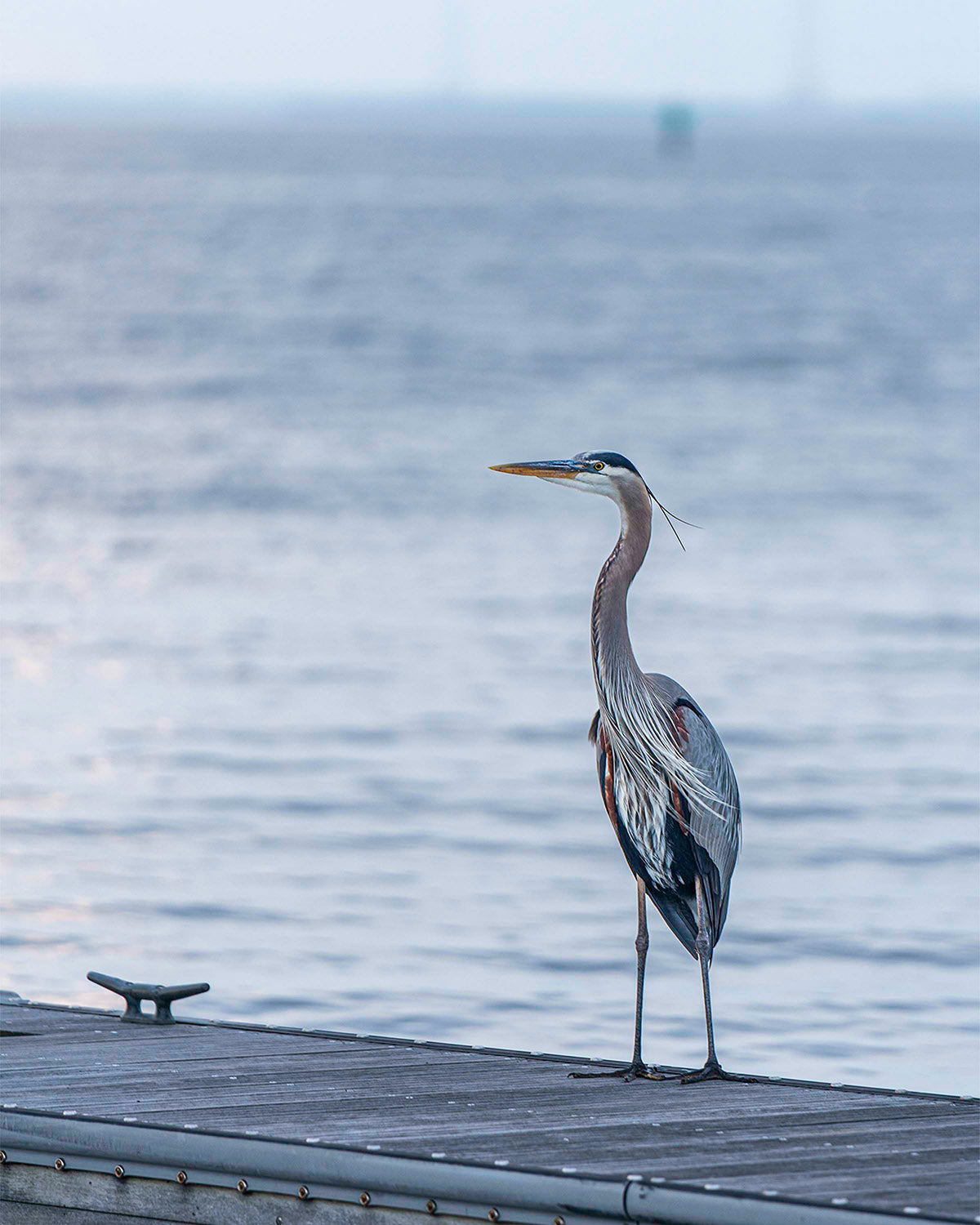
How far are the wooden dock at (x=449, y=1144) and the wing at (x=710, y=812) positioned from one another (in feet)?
1.99

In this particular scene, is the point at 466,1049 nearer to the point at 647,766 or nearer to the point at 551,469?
the point at 647,766

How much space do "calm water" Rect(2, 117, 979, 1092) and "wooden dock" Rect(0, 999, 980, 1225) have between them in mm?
3189

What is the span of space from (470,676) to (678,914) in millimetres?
11283

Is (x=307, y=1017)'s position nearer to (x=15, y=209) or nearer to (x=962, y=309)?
(x=962, y=309)

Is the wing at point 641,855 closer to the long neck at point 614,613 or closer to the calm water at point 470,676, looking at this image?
the long neck at point 614,613

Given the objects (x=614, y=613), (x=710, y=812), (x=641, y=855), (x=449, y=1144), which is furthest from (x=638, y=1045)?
(x=614, y=613)

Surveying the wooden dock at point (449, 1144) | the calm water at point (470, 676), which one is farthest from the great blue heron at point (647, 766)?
the calm water at point (470, 676)

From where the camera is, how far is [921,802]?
14.7 metres

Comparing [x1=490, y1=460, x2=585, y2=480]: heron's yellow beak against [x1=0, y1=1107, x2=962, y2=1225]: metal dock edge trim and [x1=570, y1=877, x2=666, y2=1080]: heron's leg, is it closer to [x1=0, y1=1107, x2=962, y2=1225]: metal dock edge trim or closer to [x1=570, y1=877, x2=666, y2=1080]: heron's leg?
[x1=570, y1=877, x2=666, y2=1080]: heron's leg

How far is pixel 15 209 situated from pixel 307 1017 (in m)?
100

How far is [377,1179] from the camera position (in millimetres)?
5809

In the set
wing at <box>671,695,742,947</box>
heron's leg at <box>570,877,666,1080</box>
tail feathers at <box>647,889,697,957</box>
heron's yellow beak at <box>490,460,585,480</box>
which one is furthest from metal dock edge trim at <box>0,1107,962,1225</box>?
heron's yellow beak at <box>490,460,585,480</box>

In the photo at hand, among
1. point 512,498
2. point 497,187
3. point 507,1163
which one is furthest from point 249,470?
point 497,187

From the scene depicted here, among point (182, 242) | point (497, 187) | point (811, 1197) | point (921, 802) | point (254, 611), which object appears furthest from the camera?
point (497, 187)
